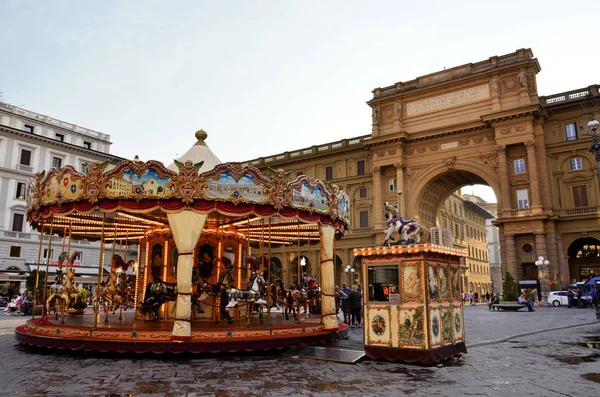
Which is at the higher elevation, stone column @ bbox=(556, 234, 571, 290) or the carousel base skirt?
stone column @ bbox=(556, 234, 571, 290)

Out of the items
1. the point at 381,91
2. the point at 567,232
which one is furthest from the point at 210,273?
the point at 381,91

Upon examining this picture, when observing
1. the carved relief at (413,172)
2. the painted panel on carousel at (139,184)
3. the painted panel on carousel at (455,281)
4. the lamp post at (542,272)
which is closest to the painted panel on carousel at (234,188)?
the painted panel on carousel at (139,184)

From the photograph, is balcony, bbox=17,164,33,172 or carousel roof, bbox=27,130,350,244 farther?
balcony, bbox=17,164,33,172

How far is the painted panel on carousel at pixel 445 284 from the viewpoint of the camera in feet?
33.5

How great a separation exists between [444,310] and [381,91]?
3748cm

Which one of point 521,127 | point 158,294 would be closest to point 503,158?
point 521,127

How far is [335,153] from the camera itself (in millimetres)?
48562

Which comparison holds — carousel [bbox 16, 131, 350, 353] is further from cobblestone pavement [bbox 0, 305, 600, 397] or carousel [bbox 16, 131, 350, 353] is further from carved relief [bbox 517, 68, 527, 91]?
carved relief [bbox 517, 68, 527, 91]

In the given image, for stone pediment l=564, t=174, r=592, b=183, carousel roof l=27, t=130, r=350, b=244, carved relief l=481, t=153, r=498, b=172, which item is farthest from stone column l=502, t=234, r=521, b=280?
carousel roof l=27, t=130, r=350, b=244

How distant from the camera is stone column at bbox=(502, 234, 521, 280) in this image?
116 ft

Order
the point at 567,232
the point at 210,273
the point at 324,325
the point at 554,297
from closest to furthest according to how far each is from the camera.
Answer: the point at 324,325 → the point at 210,273 → the point at 554,297 → the point at 567,232

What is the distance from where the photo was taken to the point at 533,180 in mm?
35344

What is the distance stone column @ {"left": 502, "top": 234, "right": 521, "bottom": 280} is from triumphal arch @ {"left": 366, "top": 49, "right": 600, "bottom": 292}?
8 centimetres

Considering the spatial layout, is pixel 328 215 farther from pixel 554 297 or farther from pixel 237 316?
pixel 554 297
